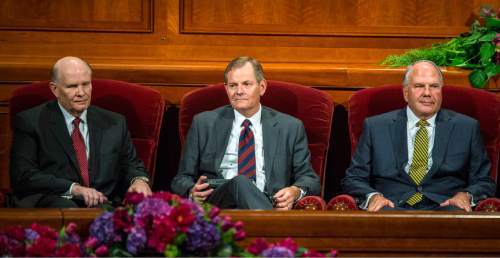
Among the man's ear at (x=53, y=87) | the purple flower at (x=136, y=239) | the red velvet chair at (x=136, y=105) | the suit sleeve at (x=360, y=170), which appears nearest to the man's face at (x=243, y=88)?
the red velvet chair at (x=136, y=105)

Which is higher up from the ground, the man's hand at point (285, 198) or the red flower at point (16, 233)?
the red flower at point (16, 233)

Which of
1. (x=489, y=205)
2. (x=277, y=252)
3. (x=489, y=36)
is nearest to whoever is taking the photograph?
(x=277, y=252)

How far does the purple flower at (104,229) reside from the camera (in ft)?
7.32

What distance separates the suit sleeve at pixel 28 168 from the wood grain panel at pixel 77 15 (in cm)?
106

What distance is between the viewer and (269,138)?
12.8 ft

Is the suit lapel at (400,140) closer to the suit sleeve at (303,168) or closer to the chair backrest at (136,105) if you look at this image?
the suit sleeve at (303,168)

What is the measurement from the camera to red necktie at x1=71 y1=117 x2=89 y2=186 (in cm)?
384

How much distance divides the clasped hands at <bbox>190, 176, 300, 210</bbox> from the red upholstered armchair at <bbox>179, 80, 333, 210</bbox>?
1.42 feet

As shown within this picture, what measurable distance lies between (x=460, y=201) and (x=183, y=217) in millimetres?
1845

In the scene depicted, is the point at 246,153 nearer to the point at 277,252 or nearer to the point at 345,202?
the point at 345,202

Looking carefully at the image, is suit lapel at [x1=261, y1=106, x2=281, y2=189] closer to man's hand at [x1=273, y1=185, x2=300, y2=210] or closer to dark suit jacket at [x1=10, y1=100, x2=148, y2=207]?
man's hand at [x1=273, y1=185, x2=300, y2=210]

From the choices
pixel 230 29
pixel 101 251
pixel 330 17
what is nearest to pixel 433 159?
pixel 330 17

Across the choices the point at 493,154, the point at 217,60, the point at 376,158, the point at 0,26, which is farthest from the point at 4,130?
the point at 493,154

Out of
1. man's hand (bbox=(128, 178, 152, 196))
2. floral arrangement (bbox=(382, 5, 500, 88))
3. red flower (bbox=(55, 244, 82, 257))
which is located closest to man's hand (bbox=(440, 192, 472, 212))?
floral arrangement (bbox=(382, 5, 500, 88))
